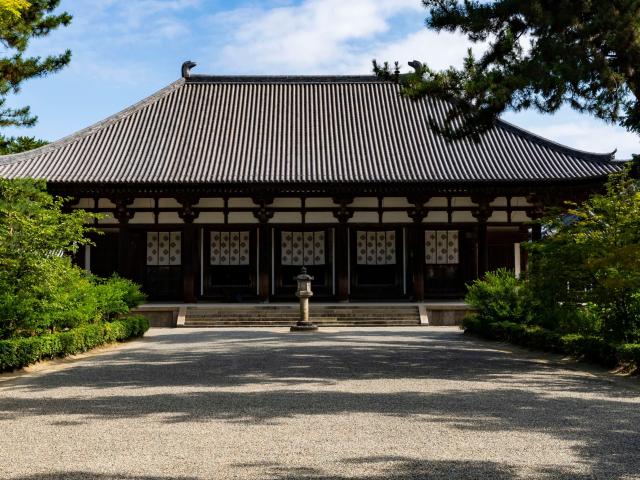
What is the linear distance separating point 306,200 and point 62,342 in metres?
11.9

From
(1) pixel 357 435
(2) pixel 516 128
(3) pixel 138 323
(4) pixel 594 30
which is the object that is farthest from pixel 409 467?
(2) pixel 516 128

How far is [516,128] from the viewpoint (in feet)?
82.8

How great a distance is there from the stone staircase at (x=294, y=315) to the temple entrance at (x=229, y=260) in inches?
75.3

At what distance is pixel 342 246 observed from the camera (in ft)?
72.2

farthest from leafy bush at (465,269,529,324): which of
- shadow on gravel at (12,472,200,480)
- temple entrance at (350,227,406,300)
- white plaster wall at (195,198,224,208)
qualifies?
shadow on gravel at (12,472,200,480)

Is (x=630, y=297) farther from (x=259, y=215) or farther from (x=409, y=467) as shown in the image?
(x=259, y=215)

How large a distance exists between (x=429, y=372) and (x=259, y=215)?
12995 millimetres

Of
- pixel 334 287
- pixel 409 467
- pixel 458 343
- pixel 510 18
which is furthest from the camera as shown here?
pixel 334 287

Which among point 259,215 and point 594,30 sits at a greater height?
point 594,30

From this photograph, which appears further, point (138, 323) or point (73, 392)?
point (138, 323)

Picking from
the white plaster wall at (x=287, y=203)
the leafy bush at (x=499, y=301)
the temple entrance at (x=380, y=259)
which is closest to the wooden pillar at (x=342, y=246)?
the temple entrance at (x=380, y=259)

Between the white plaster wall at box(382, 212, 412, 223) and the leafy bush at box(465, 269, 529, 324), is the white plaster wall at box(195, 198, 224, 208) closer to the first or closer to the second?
the white plaster wall at box(382, 212, 412, 223)

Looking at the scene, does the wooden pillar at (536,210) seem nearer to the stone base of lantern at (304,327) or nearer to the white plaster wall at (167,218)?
the stone base of lantern at (304,327)

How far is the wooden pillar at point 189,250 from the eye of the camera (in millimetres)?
21797
